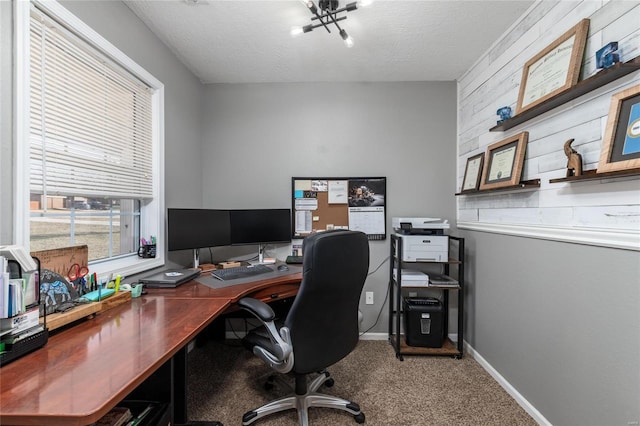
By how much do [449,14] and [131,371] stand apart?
2496mm

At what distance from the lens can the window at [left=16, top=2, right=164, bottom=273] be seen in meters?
1.24

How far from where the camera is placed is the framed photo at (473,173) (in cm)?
225

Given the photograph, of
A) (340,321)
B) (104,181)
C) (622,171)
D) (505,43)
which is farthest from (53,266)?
(505,43)

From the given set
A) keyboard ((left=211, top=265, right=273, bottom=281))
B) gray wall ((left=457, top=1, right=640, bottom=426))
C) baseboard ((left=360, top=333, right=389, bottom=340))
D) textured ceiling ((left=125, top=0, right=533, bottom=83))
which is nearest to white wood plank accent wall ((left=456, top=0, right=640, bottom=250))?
gray wall ((left=457, top=1, right=640, bottom=426))

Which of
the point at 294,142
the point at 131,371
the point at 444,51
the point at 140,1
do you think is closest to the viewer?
the point at 131,371

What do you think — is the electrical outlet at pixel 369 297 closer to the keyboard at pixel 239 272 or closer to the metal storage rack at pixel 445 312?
the metal storage rack at pixel 445 312

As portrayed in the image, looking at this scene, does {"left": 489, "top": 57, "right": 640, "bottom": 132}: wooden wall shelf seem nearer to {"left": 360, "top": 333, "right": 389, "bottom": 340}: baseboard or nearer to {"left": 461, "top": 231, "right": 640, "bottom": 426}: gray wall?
{"left": 461, "top": 231, "right": 640, "bottom": 426}: gray wall

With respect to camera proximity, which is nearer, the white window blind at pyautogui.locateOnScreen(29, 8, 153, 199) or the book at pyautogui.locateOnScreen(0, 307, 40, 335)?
the book at pyautogui.locateOnScreen(0, 307, 40, 335)

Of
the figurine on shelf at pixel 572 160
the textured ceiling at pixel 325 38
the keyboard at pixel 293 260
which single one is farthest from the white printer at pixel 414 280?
the textured ceiling at pixel 325 38

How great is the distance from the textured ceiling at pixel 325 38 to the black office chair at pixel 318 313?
152cm

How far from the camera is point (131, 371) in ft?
2.68

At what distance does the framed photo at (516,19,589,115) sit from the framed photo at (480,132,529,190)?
0.69 ft

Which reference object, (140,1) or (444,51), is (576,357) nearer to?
(444,51)

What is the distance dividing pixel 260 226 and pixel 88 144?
4.49 ft
